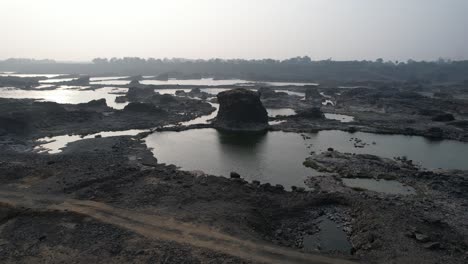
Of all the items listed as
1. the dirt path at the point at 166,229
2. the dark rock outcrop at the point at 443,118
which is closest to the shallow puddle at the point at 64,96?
the dirt path at the point at 166,229

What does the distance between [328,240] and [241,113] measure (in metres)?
44.9

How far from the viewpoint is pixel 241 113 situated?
6944 cm

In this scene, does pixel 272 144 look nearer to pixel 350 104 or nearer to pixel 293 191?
pixel 293 191

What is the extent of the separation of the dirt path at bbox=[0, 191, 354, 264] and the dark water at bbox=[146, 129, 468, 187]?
15.0 metres

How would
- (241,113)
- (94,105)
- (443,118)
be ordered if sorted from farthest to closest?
1. (94,105)
2. (443,118)
3. (241,113)

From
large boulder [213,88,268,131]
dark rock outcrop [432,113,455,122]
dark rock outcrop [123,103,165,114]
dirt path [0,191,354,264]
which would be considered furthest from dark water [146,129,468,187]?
dark rock outcrop [123,103,165,114]

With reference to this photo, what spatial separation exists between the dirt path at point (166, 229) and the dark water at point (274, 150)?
15.0 metres

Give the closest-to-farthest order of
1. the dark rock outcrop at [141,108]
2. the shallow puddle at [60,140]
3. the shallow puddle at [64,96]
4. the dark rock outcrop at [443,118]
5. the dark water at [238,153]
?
the dark water at [238,153]
the shallow puddle at [60,140]
the dark rock outcrop at [443,118]
the dark rock outcrop at [141,108]
the shallow puddle at [64,96]

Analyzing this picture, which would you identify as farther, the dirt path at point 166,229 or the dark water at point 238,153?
the dark water at point 238,153

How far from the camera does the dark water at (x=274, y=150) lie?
143ft

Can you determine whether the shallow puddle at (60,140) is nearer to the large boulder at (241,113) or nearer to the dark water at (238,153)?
the dark water at (238,153)

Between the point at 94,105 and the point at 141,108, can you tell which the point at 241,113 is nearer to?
the point at 141,108

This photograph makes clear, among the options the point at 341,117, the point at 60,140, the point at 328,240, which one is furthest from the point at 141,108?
the point at 328,240

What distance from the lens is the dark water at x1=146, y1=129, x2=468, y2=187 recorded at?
43688 millimetres
